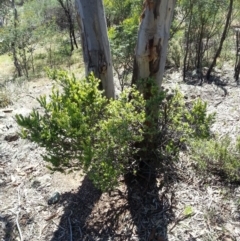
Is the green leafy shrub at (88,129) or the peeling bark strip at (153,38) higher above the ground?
the peeling bark strip at (153,38)

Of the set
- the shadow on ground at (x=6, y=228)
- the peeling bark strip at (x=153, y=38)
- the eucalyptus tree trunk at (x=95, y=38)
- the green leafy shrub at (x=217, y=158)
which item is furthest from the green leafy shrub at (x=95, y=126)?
the shadow on ground at (x=6, y=228)

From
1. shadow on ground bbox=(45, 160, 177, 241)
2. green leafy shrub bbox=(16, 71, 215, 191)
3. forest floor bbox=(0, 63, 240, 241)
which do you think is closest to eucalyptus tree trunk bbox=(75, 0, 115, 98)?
green leafy shrub bbox=(16, 71, 215, 191)

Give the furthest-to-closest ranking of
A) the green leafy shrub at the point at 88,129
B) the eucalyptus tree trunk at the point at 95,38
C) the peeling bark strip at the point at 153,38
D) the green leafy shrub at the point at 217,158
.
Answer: the green leafy shrub at the point at 217,158
the eucalyptus tree trunk at the point at 95,38
the peeling bark strip at the point at 153,38
the green leafy shrub at the point at 88,129

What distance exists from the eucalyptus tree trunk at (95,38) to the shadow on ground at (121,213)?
1.09 m

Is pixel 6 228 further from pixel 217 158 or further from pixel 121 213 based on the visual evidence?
pixel 217 158

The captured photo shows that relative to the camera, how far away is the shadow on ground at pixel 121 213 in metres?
Answer: 2.50

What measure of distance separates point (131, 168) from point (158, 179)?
369mm

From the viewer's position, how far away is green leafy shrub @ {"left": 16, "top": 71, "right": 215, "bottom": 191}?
6.97 ft

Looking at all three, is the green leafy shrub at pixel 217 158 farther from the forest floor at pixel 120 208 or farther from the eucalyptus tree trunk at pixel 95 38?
the eucalyptus tree trunk at pixel 95 38

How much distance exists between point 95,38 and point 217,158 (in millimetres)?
1699

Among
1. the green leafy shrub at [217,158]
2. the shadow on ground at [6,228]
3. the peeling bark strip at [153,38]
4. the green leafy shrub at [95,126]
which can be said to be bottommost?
the shadow on ground at [6,228]

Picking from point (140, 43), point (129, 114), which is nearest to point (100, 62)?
point (140, 43)

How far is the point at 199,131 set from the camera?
243 cm

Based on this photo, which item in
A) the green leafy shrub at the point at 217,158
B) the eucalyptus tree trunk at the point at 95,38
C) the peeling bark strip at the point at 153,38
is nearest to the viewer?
the peeling bark strip at the point at 153,38
